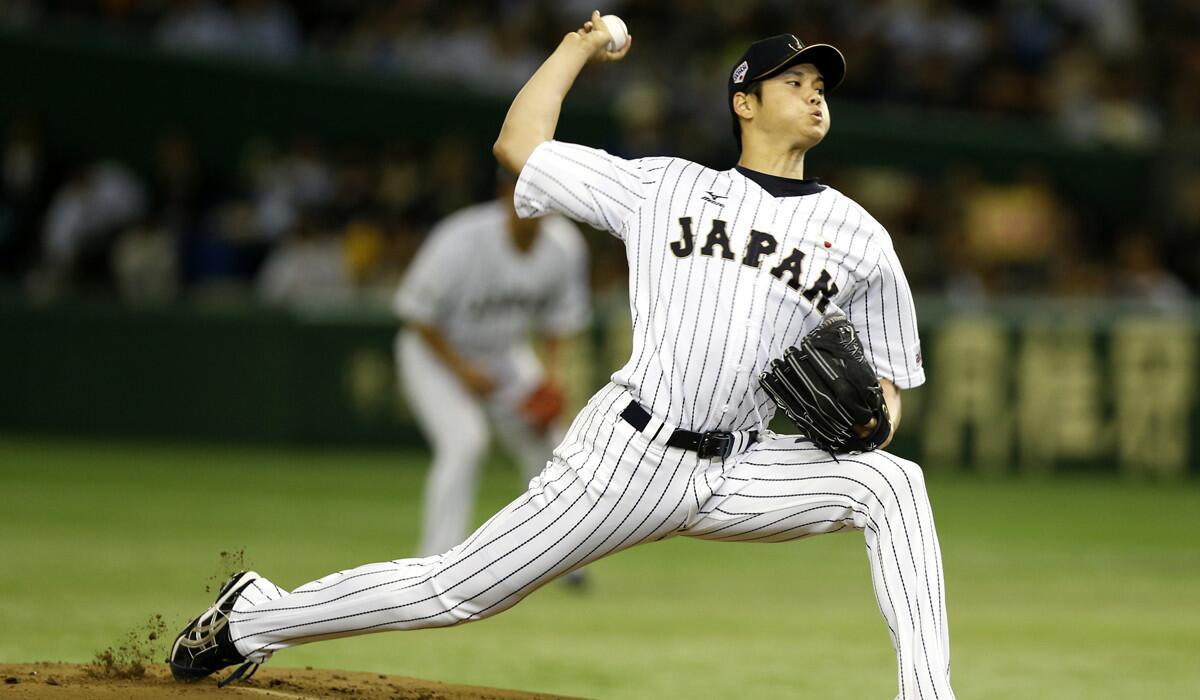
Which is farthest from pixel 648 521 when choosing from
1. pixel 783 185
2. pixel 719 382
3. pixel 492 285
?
pixel 492 285

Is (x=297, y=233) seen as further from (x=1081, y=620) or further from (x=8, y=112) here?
(x=1081, y=620)

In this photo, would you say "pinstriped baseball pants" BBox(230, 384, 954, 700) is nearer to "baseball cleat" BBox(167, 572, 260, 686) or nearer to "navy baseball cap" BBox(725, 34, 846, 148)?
"baseball cleat" BBox(167, 572, 260, 686)

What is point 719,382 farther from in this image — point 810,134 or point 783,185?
point 810,134

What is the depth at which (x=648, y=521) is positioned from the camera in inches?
183

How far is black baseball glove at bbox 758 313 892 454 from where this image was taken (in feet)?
14.9

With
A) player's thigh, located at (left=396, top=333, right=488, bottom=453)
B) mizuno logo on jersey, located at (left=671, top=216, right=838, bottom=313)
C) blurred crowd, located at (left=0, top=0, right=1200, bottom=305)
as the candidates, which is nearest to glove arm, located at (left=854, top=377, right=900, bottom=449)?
mizuno logo on jersey, located at (left=671, top=216, right=838, bottom=313)

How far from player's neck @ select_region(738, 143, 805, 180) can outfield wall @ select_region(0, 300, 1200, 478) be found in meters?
10.2

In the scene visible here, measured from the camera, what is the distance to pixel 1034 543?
36.8 ft

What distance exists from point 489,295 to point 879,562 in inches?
186

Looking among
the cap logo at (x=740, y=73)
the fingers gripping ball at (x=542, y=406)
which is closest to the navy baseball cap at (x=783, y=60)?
the cap logo at (x=740, y=73)

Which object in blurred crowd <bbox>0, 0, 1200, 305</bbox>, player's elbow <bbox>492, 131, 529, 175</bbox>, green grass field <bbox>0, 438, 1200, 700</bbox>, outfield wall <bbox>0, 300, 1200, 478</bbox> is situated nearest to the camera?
player's elbow <bbox>492, 131, 529, 175</bbox>

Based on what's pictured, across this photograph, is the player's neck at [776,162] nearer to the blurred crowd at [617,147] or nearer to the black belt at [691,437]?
the black belt at [691,437]

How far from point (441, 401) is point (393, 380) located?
300 inches

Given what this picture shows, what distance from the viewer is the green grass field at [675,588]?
6.48 m
